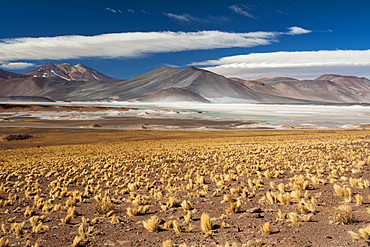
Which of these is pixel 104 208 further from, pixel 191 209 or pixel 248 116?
pixel 248 116

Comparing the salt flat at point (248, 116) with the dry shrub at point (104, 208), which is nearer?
the dry shrub at point (104, 208)

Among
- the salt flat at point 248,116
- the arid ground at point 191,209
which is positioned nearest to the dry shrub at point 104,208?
the arid ground at point 191,209

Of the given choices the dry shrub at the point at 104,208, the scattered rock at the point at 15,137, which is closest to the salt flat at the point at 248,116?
the scattered rock at the point at 15,137

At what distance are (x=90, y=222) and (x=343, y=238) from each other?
19.4 feet

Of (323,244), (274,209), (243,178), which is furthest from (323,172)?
(323,244)

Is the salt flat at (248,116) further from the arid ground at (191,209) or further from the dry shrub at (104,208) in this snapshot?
the dry shrub at (104,208)

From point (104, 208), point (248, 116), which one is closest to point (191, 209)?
point (104, 208)

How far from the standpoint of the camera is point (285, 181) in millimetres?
12000

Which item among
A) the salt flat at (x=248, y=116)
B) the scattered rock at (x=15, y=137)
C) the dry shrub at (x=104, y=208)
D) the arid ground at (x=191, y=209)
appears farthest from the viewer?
the salt flat at (x=248, y=116)

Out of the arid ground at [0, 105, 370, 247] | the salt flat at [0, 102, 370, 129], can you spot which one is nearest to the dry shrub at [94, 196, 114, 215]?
the arid ground at [0, 105, 370, 247]

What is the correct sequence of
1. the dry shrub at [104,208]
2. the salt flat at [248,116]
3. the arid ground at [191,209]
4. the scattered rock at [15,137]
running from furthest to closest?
the salt flat at [248,116]
the scattered rock at [15,137]
the dry shrub at [104,208]
the arid ground at [191,209]

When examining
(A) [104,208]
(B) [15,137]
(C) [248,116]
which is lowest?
(B) [15,137]

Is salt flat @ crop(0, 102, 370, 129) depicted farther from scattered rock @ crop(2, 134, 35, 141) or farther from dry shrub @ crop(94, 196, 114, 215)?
dry shrub @ crop(94, 196, 114, 215)

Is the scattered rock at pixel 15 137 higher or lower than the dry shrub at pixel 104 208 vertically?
lower
